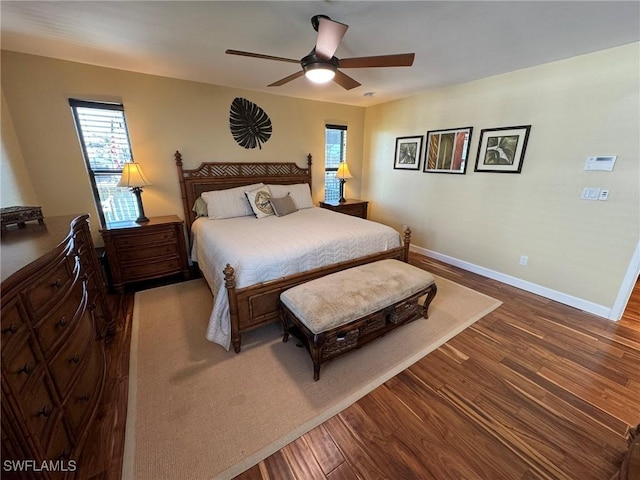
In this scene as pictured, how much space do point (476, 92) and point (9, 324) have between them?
4.41m

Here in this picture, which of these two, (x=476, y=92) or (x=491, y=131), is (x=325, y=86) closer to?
(x=476, y=92)

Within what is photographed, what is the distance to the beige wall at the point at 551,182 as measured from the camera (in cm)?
235

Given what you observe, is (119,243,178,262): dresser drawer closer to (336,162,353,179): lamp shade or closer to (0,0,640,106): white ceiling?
(0,0,640,106): white ceiling

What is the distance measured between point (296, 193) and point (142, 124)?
6.81ft

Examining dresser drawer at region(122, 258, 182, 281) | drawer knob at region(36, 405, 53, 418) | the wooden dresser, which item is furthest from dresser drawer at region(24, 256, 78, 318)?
dresser drawer at region(122, 258, 182, 281)

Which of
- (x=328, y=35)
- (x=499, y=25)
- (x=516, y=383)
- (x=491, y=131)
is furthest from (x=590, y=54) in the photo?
(x=516, y=383)

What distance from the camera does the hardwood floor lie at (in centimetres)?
134

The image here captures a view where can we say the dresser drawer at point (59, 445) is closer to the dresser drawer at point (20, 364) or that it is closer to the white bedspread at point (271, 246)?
the dresser drawer at point (20, 364)

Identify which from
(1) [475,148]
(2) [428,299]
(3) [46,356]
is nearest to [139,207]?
(3) [46,356]

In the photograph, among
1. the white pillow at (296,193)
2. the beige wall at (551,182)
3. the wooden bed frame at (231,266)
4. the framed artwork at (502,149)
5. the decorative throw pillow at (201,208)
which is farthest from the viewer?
the white pillow at (296,193)

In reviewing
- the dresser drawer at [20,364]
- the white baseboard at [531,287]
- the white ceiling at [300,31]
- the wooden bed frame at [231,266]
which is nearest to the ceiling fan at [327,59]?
the white ceiling at [300,31]

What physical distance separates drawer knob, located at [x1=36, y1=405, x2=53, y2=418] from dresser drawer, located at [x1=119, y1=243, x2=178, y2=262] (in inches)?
85.9

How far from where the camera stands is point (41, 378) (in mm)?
1070

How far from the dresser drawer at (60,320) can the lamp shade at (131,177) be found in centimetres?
168
